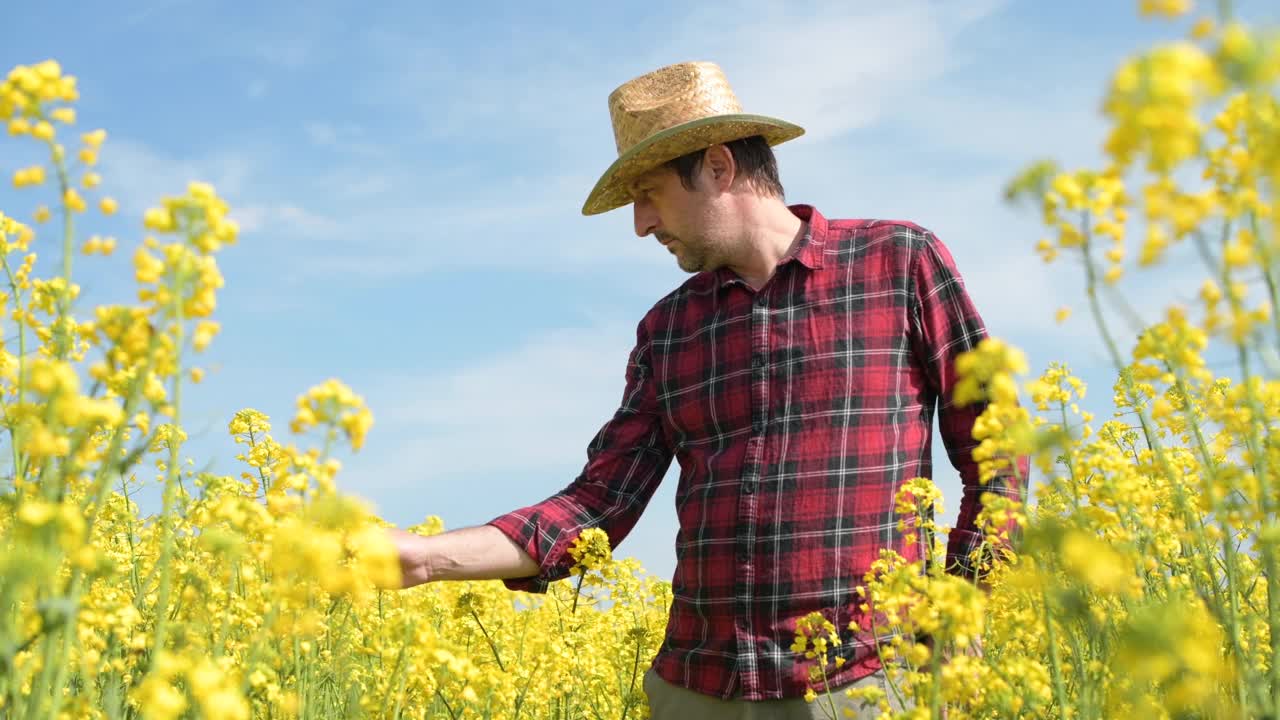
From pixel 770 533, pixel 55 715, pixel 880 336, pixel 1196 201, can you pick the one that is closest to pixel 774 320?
pixel 880 336

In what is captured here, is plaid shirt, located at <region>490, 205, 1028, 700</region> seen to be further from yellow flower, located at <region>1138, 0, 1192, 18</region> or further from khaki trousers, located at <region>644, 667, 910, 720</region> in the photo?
yellow flower, located at <region>1138, 0, 1192, 18</region>

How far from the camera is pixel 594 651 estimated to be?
361cm

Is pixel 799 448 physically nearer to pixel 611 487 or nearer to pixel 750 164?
pixel 611 487

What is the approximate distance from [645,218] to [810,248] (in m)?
0.56

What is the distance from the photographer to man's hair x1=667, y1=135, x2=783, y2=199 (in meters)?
3.55

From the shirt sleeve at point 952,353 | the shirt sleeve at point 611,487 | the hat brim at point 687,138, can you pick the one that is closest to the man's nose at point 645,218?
the hat brim at point 687,138

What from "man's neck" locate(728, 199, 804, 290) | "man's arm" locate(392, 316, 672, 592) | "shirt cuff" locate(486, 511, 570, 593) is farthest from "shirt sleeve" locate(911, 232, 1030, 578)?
"shirt cuff" locate(486, 511, 570, 593)

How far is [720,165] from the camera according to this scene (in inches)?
139

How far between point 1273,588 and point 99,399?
5.99ft

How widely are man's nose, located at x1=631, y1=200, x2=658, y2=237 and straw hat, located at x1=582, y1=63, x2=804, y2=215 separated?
11 centimetres

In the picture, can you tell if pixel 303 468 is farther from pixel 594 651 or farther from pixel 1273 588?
pixel 594 651

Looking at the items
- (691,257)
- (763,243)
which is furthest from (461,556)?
(763,243)

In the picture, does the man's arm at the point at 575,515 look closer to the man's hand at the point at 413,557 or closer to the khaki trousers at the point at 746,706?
the man's hand at the point at 413,557

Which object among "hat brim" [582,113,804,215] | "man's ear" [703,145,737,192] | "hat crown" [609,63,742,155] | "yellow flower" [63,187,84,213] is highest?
"hat crown" [609,63,742,155]
